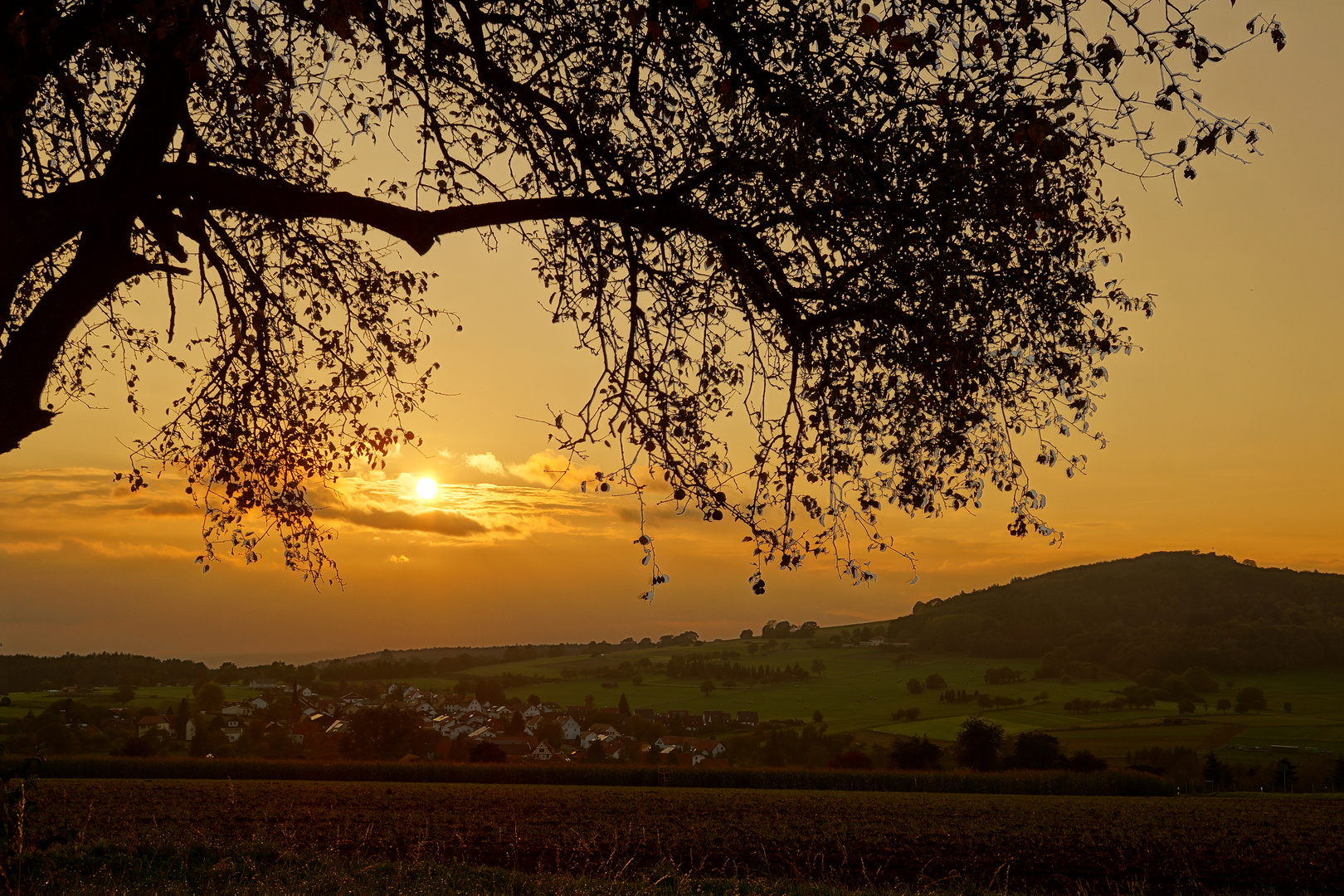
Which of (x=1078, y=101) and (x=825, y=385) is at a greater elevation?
(x=1078, y=101)

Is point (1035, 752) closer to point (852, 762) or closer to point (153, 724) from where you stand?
point (852, 762)

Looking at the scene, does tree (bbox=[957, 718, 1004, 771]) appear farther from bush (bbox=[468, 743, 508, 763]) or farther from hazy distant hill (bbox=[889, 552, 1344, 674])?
hazy distant hill (bbox=[889, 552, 1344, 674])

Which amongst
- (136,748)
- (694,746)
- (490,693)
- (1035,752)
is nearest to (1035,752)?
(1035,752)

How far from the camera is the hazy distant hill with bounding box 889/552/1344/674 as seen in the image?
495 ft

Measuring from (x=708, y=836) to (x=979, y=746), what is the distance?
63532mm

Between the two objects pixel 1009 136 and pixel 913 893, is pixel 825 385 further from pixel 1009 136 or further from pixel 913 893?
pixel 913 893

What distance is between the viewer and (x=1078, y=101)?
6.60m

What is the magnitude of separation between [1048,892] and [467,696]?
105 metres

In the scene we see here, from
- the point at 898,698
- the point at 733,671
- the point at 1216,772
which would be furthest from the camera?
the point at 733,671

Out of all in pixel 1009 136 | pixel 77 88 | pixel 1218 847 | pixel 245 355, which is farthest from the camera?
pixel 1218 847

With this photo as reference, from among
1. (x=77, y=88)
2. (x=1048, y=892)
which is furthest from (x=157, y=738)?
(x=77, y=88)

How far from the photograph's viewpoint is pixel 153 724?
75500 mm

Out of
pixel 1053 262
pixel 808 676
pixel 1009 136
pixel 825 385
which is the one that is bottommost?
pixel 808 676

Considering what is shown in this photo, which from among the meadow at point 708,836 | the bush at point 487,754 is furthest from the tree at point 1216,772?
the bush at point 487,754
